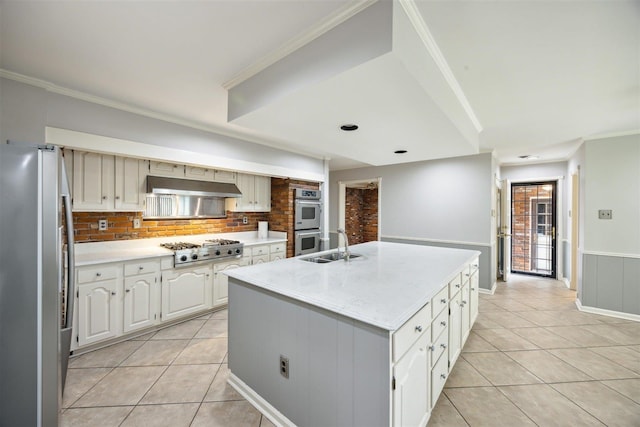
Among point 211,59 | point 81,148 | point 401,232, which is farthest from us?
point 401,232

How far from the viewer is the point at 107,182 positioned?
112 inches

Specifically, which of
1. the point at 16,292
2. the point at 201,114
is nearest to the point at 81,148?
the point at 201,114

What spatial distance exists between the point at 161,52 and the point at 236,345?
210 centimetres

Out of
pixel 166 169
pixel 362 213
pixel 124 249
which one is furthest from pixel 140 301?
pixel 362 213

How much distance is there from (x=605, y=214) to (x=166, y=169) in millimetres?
5561

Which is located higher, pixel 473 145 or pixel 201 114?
pixel 201 114

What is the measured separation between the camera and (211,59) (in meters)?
1.87

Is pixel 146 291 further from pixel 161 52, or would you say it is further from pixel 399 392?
pixel 399 392

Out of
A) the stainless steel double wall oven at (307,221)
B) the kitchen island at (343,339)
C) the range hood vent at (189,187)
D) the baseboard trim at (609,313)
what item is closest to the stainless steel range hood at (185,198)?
the range hood vent at (189,187)

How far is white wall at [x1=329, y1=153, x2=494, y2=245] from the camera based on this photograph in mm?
4309

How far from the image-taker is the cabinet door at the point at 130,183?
2.93 m

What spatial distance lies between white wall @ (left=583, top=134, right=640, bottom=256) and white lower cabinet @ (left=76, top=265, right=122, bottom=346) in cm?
562

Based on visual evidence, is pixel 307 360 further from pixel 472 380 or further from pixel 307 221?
pixel 307 221

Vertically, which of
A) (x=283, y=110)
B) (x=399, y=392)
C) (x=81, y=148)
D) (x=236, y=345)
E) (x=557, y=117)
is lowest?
(x=236, y=345)
